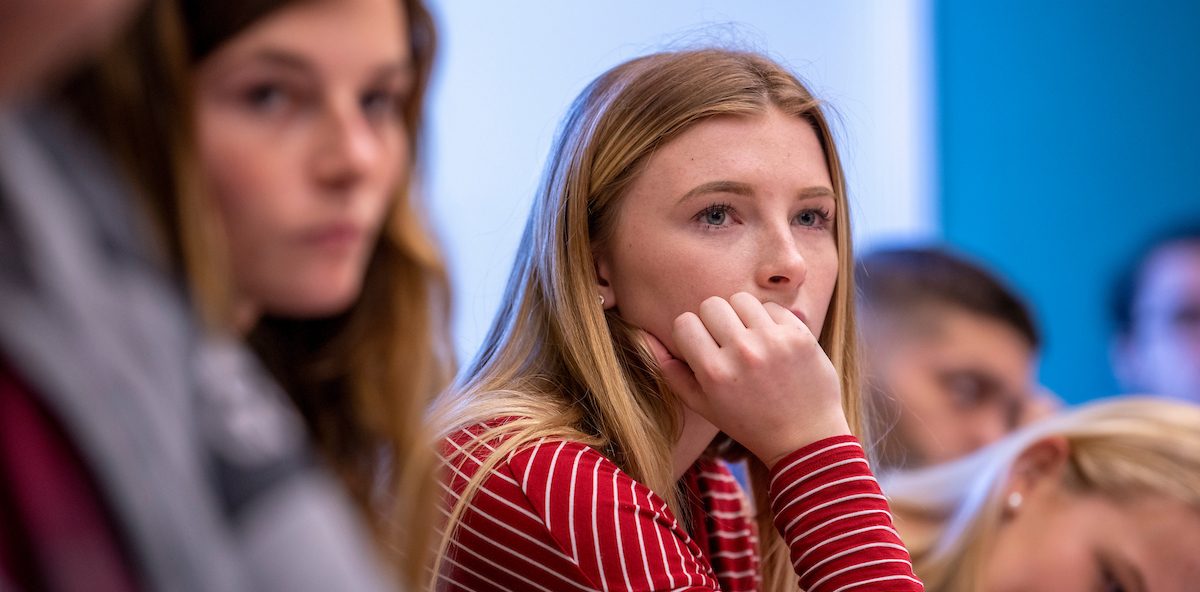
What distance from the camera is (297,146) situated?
58 cm

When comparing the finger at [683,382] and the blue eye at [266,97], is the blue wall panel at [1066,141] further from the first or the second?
the blue eye at [266,97]

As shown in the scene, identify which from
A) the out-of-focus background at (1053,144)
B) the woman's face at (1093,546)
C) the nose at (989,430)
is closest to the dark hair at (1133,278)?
the out-of-focus background at (1053,144)

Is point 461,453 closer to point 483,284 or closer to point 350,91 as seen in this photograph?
point 350,91

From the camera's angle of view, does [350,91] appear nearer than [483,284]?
Yes

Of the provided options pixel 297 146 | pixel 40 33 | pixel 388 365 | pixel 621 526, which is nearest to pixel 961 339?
pixel 621 526

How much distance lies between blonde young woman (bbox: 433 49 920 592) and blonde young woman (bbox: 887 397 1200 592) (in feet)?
1.03

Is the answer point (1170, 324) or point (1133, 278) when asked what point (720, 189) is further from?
point (1133, 278)

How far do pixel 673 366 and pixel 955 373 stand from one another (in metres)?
1.05

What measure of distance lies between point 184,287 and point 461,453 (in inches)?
16.1

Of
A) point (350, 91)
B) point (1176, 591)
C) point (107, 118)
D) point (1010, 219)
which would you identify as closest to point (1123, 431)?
point (1176, 591)

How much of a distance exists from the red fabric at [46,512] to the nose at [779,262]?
597 millimetres

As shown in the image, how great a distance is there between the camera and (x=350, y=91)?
0.60m

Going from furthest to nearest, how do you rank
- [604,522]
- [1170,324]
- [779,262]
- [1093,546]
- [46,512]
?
[1170,324] < [1093,546] < [779,262] < [604,522] < [46,512]

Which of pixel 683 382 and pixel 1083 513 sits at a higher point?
pixel 683 382
